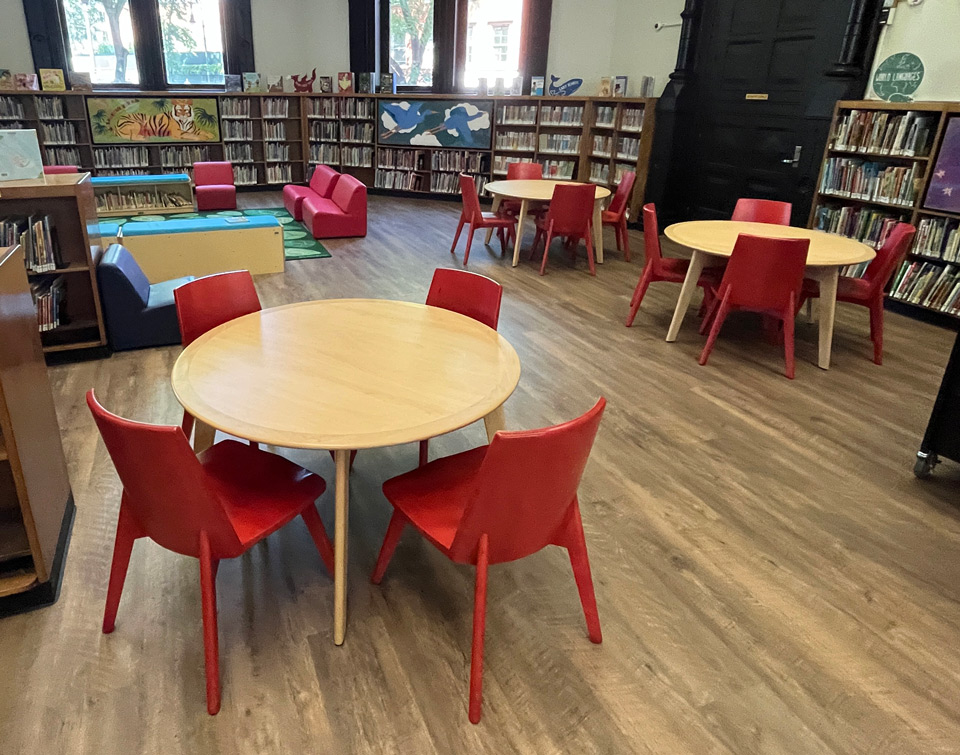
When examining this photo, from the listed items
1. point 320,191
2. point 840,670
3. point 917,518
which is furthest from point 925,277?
point 320,191

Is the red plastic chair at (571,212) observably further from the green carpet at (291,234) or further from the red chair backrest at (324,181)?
the red chair backrest at (324,181)

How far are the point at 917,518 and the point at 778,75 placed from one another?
5242 mm

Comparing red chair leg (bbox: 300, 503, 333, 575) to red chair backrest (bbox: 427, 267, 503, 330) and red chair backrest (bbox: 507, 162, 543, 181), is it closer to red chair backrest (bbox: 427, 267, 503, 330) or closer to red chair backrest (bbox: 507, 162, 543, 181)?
red chair backrest (bbox: 427, 267, 503, 330)

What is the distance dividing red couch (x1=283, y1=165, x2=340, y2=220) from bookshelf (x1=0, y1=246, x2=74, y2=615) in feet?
19.2

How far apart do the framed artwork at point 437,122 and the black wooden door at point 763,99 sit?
299 cm

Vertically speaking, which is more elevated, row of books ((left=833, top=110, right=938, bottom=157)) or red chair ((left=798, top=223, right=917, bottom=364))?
row of books ((left=833, top=110, right=938, bottom=157))

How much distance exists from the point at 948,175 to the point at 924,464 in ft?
9.90

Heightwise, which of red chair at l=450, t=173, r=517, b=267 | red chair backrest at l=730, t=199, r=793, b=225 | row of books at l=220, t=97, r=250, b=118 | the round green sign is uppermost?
the round green sign

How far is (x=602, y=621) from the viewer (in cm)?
202

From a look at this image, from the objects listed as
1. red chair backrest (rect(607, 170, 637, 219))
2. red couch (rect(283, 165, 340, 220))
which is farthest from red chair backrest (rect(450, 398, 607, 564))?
red couch (rect(283, 165, 340, 220))

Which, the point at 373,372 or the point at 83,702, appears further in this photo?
the point at 373,372

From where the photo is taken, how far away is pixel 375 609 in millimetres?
2025

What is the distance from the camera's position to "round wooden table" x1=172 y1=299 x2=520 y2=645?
5.42ft

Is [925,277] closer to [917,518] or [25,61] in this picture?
[917,518]
